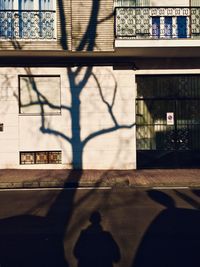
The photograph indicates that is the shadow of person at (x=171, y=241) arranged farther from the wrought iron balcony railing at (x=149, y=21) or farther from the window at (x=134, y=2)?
the window at (x=134, y=2)

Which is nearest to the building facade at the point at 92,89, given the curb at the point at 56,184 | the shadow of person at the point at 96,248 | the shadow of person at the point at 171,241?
the curb at the point at 56,184

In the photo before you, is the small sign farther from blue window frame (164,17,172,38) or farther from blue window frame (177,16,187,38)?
blue window frame (164,17,172,38)

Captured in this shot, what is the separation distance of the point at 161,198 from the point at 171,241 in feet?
9.20

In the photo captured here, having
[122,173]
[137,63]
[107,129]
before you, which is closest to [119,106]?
[107,129]

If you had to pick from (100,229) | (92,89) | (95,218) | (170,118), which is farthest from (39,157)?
(100,229)

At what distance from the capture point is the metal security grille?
39.4ft

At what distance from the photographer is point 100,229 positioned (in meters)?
5.21

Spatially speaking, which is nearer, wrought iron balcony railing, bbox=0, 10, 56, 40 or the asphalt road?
the asphalt road

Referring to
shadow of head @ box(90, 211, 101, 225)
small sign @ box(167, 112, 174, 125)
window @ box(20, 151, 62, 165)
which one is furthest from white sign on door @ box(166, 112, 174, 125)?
shadow of head @ box(90, 211, 101, 225)

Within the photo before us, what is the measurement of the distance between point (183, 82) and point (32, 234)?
30.1 ft

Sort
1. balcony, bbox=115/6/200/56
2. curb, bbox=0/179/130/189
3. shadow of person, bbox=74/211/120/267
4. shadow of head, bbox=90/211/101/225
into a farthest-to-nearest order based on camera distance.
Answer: balcony, bbox=115/6/200/56 → curb, bbox=0/179/130/189 → shadow of head, bbox=90/211/101/225 → shadow of person, bbox=74/211/120/267

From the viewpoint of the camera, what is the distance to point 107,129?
11.7m

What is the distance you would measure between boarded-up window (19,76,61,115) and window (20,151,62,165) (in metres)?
1.56

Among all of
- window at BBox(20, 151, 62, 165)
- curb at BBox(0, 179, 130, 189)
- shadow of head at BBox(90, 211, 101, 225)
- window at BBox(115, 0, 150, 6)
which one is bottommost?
shadow of head at BBox(90, 211, 101, 225)
